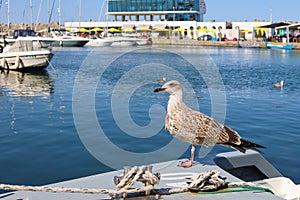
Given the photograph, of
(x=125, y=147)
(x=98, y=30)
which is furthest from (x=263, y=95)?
(x=98, y=30)

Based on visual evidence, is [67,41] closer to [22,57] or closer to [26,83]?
[22,57]

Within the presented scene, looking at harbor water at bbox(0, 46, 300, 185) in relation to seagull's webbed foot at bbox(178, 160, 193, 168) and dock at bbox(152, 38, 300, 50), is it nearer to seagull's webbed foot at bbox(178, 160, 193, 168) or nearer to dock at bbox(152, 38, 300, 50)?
seagull's webbed foot at bbox(178, 160, 193, 168)

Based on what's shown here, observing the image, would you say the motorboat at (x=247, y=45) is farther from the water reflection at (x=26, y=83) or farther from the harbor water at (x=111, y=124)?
the water reflection at (x=26, y=83)

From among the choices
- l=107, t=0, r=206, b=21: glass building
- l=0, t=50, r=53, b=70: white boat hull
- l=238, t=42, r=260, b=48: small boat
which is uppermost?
l=107, t=0, r=206, b=21: glass building

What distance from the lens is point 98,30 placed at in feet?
289

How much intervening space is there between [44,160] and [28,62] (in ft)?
65.7

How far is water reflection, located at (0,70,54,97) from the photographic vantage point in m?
18.9

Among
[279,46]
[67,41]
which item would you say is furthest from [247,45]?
[67,41]

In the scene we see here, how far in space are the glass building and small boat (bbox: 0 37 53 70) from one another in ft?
223

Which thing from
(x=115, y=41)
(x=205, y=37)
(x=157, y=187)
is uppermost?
(x=205, y=37)

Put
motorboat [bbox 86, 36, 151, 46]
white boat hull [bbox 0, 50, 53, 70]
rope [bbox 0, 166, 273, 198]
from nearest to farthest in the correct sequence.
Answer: rope [bbox 0, 166, 273, 198] → white boat hull [bbox 0, 50, 53, 70] → motorboat [bbox 86, 36, 151, 46]

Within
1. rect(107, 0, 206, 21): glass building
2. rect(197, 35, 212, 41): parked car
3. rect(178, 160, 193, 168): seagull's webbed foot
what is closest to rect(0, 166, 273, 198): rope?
rect(178, 160, 193, 168): seagull's webbed foot

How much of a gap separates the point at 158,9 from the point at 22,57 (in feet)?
229

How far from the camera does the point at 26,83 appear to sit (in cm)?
2253
